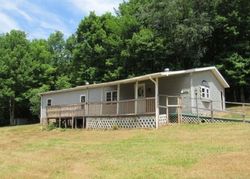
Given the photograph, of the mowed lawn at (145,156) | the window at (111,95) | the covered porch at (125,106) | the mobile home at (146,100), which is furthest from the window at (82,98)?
the mowed lawn at (145,156)

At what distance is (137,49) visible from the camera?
41906 millimetres

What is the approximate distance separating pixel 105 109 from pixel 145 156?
44.8 ft

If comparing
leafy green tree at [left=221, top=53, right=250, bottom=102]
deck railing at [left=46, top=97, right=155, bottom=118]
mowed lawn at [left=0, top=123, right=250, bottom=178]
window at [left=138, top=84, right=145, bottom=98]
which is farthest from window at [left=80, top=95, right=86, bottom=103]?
leafy green tree at [left=221, top=53, right=250, bottom=102]

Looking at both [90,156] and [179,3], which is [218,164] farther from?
[179,3]

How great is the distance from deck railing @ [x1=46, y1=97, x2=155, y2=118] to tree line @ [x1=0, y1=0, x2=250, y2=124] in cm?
1203

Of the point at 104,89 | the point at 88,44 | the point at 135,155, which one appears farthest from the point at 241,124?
the point at 88,44

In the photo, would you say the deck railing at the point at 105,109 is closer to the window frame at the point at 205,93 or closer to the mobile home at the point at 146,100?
the mobile home at the point at 146,100

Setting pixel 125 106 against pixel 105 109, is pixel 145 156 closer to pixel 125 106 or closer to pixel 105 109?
pixel 125 106

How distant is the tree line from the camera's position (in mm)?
38938

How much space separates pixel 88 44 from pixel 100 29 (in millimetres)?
2292

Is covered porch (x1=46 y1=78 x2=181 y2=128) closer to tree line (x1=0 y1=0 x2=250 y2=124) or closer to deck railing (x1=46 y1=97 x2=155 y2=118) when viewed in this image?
deck railing (x1=46 y1=97 x2=155 y2=118)

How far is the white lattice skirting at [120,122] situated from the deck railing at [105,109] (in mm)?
370

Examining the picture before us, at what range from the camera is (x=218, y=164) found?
12914 mm

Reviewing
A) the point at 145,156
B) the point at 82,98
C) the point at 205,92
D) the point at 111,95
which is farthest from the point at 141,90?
the point at 145,156
